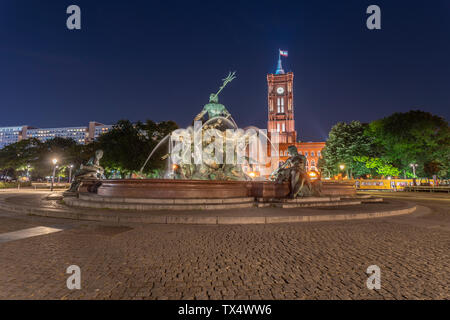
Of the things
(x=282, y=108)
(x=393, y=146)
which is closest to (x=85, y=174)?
(x=393, y=146)

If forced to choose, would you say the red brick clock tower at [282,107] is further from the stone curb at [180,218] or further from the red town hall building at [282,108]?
the stone curb at [180,218]

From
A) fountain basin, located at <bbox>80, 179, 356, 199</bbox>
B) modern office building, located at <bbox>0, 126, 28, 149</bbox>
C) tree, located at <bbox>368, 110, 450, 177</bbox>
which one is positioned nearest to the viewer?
fountain basin, located at <bbox>80, 179, 356, 199</bbox>

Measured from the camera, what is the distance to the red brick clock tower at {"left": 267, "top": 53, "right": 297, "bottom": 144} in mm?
119875

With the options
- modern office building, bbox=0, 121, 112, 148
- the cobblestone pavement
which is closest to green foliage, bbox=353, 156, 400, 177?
the cobblestone pavement

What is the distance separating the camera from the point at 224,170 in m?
16.0

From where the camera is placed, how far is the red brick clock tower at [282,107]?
120 metres

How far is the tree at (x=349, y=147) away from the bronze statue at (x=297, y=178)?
1495 inches

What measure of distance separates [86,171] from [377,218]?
51.4 ft

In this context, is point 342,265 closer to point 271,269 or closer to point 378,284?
point 378,284

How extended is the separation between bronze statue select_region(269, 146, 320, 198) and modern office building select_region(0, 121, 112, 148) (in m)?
168

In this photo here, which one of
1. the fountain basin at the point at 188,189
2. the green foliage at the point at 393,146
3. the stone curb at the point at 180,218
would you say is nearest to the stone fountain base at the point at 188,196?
the fountain basin at the point at 188,189

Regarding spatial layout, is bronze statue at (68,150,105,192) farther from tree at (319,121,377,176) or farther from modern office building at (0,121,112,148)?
modern office building at (0,121,112,148)

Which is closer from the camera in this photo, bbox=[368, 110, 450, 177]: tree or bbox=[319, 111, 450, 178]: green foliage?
bbox=[368, 110, 450, 177]: tree

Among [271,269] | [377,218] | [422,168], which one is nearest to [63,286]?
[271,269]
